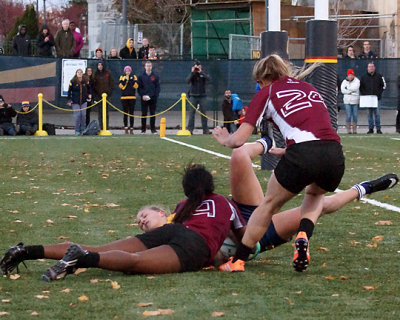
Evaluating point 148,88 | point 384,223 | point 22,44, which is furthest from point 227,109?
point 384,223

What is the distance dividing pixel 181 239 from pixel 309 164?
1.01 meters

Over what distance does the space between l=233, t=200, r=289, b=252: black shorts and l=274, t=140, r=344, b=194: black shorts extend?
67cm

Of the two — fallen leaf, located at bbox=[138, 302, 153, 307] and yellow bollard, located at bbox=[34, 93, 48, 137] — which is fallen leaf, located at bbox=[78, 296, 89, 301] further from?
yellow bollard, located at bbox=[34, 93, 48, 137]

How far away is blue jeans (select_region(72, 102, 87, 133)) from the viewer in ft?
89.4

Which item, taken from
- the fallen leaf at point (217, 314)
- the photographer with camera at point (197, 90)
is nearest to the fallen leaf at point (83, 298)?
the fallen leaf at point (217, 314)

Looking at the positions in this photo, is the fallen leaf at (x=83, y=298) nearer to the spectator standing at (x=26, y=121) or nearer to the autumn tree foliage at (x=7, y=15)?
the spectator standing at (x=26, y=121)

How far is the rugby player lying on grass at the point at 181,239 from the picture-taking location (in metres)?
6.43

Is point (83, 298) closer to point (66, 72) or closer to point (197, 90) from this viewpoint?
point (197, 90)

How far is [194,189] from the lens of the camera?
6926 mm

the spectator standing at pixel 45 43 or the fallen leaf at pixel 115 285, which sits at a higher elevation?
the spectator standing at pixel 45 43

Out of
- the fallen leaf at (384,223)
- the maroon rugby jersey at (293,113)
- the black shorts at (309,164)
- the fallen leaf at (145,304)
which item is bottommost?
the fallen leaf at (384,223)

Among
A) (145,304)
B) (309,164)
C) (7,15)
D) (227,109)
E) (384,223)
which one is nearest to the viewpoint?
(145,304)

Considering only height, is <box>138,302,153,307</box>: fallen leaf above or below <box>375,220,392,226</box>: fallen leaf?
above

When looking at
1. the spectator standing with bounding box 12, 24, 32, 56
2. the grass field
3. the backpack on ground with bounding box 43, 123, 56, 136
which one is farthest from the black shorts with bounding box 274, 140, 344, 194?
the spectator standing with bounding box 12, 24, 32, 56
